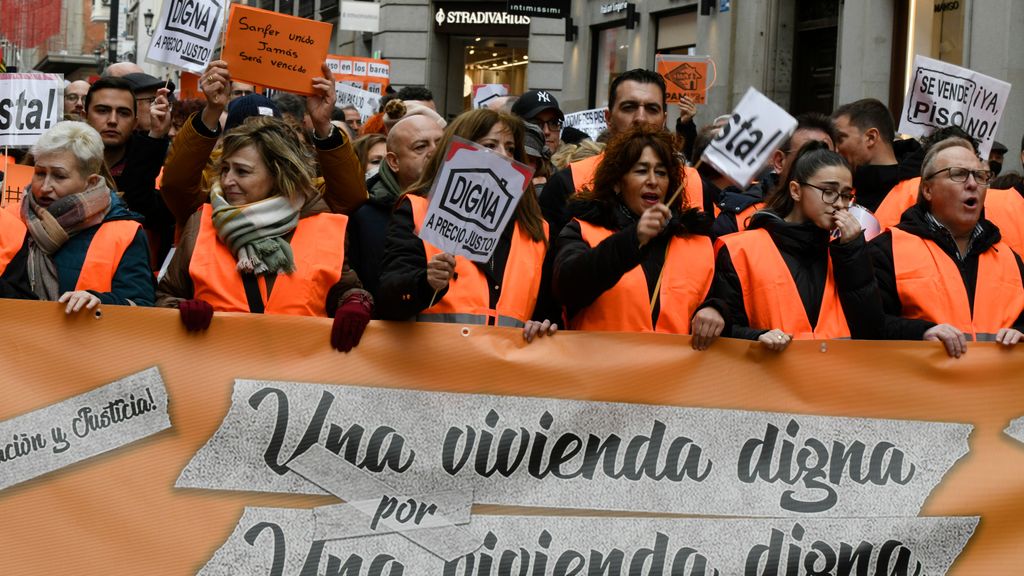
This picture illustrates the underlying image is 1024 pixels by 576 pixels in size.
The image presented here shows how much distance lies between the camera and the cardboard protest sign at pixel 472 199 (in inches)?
170

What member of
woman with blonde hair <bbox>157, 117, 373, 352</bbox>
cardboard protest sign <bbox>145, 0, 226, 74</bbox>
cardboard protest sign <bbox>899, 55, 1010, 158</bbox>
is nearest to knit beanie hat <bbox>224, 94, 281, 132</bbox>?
cardboard protest sign <bbox>145, 0, 226, 74</bbox>

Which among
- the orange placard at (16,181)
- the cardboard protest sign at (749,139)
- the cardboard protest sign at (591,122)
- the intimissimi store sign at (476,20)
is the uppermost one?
the intimissimi store sign at (476,20)

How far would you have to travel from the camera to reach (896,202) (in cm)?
655

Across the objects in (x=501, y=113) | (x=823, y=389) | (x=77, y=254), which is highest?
(x=501, y=113)

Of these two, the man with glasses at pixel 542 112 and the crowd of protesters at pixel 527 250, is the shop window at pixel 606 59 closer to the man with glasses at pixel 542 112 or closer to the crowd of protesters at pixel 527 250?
the man with glasses at pixel 542 112

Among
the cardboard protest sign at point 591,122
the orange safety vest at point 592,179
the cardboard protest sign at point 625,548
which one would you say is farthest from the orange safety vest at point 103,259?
the cardboard protest sign at point 591,122

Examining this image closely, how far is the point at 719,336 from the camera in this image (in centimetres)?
464

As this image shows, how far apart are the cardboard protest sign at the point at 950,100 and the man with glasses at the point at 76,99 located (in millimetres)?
4434

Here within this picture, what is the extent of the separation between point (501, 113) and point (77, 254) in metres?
1.56

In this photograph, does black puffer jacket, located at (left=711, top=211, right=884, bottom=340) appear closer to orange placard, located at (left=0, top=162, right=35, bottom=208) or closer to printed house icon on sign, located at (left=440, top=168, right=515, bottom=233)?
printed house icon on sign, located at (left=440, top=168, right=515, bottom=233)

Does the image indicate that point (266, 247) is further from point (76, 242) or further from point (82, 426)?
point (82, 426)

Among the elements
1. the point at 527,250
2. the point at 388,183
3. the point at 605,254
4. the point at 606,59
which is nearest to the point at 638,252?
the point at 605,254

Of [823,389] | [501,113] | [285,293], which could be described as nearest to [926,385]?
[823,389]

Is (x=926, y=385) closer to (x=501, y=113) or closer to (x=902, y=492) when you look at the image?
(x=902, y=492)
